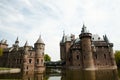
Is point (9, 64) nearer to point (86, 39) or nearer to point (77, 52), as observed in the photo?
point (77, 52)

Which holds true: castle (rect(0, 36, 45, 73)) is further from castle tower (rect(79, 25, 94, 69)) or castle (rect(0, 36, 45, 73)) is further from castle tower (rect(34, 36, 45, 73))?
castle tower (rect(79, 25, 94, 69))

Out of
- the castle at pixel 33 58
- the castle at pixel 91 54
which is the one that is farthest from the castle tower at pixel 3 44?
the castle at pixel 91 54

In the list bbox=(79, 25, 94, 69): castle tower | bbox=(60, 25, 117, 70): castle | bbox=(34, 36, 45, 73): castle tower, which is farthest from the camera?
bbox=(34, 36, 45, 73): castle tower

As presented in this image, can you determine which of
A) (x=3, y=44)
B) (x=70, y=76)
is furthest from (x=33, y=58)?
(x=3, y=44)

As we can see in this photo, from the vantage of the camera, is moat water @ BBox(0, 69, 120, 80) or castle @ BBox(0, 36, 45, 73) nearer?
moat water @ BBox(0, 69, 120, 80)

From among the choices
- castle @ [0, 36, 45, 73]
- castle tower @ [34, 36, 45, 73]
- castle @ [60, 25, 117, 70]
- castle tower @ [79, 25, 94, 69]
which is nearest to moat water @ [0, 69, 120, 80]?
castle tower @ [79, 25, 94, 69]

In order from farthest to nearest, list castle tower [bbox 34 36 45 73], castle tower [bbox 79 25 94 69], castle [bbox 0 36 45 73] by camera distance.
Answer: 1. castle tower [bbox 34 36 45 73]
2. castle [bbox 0 36 45 73]
3. castle tower [bbox 79 25 94 69]

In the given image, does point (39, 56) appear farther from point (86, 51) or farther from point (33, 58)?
point (86, 51)

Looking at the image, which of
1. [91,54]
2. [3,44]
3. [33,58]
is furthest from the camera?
[3,44]

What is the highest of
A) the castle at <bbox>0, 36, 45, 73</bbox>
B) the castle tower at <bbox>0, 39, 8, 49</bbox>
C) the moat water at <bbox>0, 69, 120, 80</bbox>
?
the castle tower at <bbox>0, 39, 8, 49</bbox>

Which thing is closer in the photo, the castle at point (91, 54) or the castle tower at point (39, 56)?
the castle at point (91, 54)

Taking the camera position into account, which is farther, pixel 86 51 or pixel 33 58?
pixel 33 58

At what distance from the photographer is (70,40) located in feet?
181

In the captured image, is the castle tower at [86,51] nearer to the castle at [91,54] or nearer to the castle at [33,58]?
the castle at [91,54]
